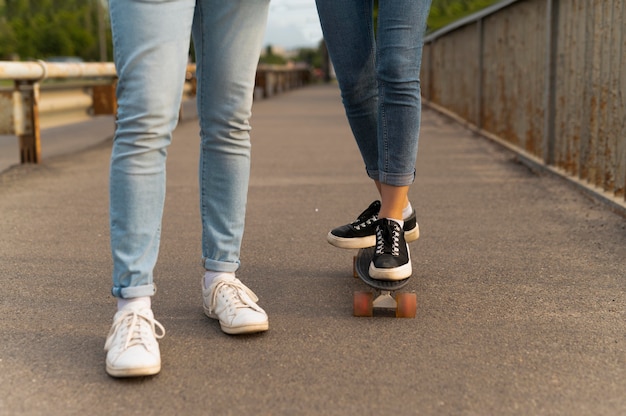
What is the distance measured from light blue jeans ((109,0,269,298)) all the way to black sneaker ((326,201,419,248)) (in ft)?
2.23

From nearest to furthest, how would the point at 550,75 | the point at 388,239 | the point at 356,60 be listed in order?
the point at 388,239, the point at 356,60, the point at 550,75

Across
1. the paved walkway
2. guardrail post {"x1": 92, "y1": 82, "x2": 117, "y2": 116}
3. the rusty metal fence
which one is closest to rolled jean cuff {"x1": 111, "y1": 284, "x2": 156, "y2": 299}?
the paved walkway

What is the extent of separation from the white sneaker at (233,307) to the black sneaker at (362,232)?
0.63m

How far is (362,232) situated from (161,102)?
1.18 metres

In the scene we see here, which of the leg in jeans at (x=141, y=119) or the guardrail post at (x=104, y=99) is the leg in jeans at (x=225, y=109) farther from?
the guardrail post at (x=104, y=99)

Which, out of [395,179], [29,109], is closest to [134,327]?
[395,179]

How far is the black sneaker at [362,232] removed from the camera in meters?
3.50

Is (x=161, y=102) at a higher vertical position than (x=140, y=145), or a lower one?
higher

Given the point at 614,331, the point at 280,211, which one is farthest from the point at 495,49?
the point at 614,331

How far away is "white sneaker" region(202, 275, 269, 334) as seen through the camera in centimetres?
287

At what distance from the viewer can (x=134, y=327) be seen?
102 inches

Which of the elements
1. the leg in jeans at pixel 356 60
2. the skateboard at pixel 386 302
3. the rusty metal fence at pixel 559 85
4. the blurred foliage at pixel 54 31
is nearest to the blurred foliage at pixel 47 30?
the blurred foliage at pixel 54 31

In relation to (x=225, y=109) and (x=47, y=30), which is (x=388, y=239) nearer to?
(x=225, y=109)

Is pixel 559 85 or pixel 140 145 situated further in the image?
pixel 559 85
